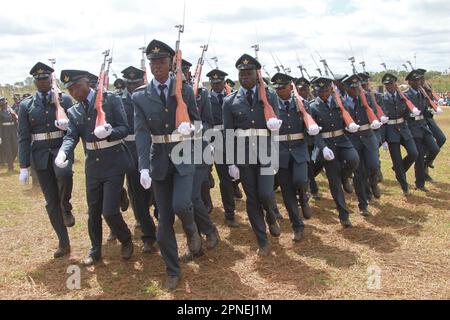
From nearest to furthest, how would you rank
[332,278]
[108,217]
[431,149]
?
[332,278], [108,217], [431,149]

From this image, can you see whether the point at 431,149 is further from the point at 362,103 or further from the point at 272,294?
the point at 272,294

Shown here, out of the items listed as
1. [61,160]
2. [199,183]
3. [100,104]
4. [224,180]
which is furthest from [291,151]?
[61,160]

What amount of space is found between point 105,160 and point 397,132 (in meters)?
6.17

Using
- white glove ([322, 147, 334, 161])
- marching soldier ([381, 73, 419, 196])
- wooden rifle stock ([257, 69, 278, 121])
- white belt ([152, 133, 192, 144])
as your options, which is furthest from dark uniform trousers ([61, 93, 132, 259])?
marching soldier ([381, 73, 419, 196])

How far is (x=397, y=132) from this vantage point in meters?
9.46

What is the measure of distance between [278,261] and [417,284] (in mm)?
1701

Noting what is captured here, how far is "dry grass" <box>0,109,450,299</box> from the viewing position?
5.19 m

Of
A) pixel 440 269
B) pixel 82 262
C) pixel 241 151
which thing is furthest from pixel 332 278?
pixel 82 262

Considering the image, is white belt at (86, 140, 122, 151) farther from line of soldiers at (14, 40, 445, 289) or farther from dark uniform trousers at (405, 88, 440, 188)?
dark uniform trousers at (405, 88, 440, 188)

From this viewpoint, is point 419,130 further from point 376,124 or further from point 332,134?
point 332,134

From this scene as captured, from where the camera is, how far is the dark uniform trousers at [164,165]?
16.9ft

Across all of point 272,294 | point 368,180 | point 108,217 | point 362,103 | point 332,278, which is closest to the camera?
point 272,294

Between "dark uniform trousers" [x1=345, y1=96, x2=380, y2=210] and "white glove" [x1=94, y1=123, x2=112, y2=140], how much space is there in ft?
14.3

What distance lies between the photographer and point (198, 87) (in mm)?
7117
